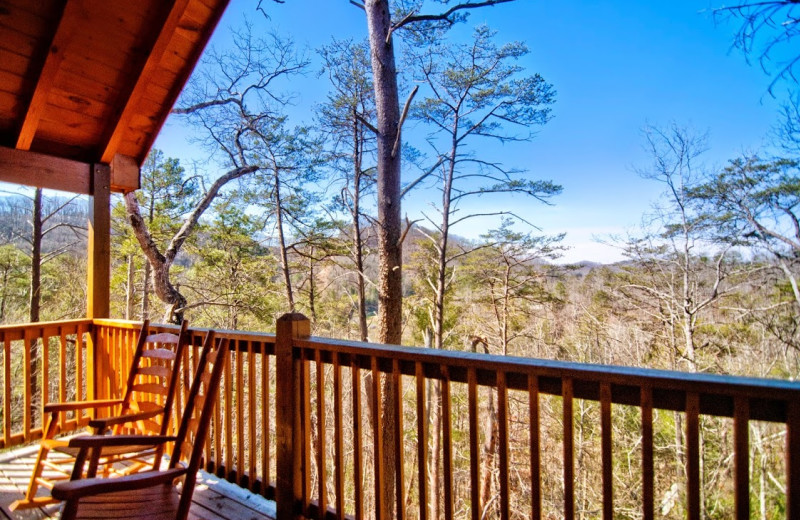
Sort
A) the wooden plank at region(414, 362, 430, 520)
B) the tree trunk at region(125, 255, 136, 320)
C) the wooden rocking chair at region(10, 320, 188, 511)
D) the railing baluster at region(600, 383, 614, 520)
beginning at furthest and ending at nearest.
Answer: the tree trunk at region(125, 255, 136, 320)
the wooden rocking chair at region(10, 320, 188, 511)
the wooden plank at region(414, 362, 430, 520)
the railing baluster at region(600, 383, 614, 520)

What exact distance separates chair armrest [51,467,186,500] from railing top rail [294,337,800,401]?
83 centimetres

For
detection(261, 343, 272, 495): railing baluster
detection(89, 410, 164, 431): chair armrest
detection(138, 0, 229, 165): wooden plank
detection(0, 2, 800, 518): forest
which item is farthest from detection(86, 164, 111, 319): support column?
detection(0, 2, 800, 518): forest

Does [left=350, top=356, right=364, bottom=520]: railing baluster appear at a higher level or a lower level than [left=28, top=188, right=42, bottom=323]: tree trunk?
lower

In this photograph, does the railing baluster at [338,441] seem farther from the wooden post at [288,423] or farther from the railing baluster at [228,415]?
the railing baluster at [228,415]

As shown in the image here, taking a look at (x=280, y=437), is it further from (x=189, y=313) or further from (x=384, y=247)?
(x=189, y=313)

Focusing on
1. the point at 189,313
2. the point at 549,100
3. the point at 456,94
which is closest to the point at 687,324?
the point at 549,100

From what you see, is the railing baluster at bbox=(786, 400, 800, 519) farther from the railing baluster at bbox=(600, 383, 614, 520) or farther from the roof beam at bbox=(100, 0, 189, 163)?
the roof beam at bbox=(100, 0, 189, 163)

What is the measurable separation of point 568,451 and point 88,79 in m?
4.01

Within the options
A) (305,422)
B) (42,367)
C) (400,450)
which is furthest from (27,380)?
(400,450)

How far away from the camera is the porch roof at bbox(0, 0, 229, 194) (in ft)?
8.11

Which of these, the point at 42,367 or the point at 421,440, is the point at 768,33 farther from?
the point at 42,367

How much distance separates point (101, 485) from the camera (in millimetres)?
1141

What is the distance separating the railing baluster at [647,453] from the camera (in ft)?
3.65

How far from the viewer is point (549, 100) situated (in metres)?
8.38
